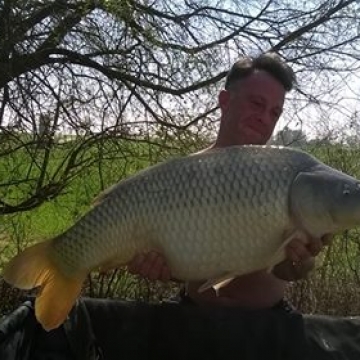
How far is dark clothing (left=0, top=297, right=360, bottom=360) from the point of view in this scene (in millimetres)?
→ 1645

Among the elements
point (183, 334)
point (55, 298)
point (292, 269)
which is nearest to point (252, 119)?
point (292, 269)

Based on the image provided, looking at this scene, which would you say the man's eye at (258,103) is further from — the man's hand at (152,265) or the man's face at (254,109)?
the man's hand at (152,265)

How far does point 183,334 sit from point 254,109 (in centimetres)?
58

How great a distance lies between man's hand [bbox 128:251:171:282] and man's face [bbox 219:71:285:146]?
446 millimetres

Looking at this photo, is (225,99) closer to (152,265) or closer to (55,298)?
(152,265)

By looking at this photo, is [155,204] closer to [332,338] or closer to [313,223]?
[313,223]

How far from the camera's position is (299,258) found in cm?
147

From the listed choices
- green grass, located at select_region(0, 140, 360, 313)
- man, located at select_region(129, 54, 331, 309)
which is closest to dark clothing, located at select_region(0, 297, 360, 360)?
man, located at select_region(129, 54, 331, 309)

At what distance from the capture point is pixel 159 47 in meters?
3.33

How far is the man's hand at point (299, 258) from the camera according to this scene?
1445 mm

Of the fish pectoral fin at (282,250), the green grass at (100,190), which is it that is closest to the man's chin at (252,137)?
the fish pectoral fin at (282,250)

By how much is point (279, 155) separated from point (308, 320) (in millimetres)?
491

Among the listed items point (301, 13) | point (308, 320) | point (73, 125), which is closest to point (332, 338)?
point (308, 320)

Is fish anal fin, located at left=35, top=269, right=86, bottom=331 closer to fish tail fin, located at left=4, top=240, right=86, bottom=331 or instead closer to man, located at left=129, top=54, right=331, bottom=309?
fish tail fin, located at left=4, top=240, right=86, bottom=331
